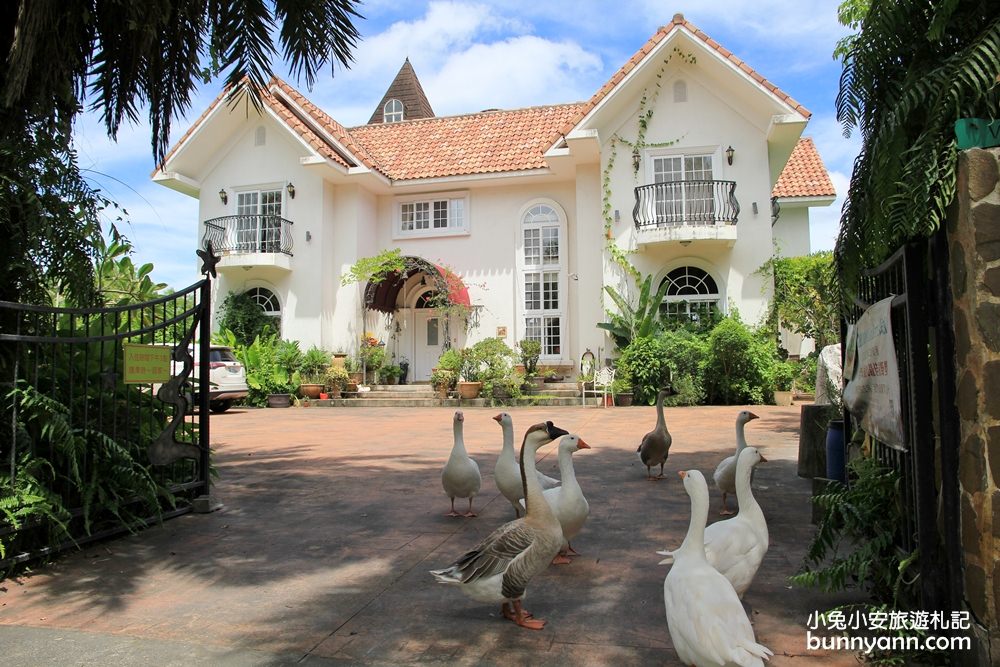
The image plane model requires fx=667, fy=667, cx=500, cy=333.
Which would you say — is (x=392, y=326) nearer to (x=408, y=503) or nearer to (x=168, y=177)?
(x=168, y=177)

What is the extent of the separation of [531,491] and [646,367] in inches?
506

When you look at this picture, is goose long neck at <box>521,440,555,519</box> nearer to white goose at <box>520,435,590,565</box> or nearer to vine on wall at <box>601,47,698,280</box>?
white goose at <box>520,435,590,565</box>

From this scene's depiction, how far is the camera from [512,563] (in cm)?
326

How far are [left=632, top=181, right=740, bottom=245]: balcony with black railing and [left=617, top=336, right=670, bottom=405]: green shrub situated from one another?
2.84m

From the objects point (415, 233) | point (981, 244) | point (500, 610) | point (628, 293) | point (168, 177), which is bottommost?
point (500, 610)

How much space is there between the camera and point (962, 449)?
267 cm

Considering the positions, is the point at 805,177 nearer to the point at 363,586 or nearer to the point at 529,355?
the point at 529,355

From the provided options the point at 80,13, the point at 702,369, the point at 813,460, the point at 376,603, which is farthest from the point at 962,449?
the point at 702,369

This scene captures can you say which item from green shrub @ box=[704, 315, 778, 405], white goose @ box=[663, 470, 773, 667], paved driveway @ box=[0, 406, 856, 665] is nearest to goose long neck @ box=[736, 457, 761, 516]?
paved driveway @ box=[0, 406, 856, 665]

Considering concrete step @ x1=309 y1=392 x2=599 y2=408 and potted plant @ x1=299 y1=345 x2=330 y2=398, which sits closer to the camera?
concrete step @ x1=309 y1=392 x2=599 y2=408

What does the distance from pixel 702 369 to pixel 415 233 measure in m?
9.78

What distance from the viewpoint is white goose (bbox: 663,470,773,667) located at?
2.41 m

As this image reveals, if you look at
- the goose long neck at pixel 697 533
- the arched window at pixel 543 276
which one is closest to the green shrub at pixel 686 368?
the arched window at pixel 543 276

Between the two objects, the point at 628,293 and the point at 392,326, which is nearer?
the point at 628,293
